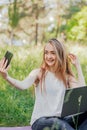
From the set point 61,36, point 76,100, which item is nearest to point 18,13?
point 61,36

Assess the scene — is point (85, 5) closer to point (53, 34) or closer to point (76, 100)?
point (53, 34)

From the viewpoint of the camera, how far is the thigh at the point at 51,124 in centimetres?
301

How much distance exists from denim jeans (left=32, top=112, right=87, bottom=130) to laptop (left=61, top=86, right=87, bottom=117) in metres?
0.08

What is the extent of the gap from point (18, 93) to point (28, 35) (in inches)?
25.7

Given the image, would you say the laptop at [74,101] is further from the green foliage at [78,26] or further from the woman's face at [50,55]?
the green foliage at [78,26]

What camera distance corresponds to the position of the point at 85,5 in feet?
16.3

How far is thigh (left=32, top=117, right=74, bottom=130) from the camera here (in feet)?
9.89

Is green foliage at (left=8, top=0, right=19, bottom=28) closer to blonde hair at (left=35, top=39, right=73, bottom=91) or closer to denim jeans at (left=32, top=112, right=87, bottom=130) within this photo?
blonde hair at (left=35, top=39, right=73, bottom=91)

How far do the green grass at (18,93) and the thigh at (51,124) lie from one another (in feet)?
5.34

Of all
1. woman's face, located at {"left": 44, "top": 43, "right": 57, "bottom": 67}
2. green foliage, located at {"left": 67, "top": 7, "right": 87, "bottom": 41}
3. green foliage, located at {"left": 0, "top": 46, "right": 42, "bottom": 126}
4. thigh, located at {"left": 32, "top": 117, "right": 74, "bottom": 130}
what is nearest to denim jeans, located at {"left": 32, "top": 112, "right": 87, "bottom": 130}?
thigh, located at {"left": 32, "top": 117, "right": 74, "bottom": 130}

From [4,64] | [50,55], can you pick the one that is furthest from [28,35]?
[4,64]

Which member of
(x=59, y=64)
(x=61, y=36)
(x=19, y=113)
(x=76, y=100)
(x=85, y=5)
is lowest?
(x=19, y=113)

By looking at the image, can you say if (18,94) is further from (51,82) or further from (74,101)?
(74,101)

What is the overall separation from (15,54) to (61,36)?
0.55 metres
